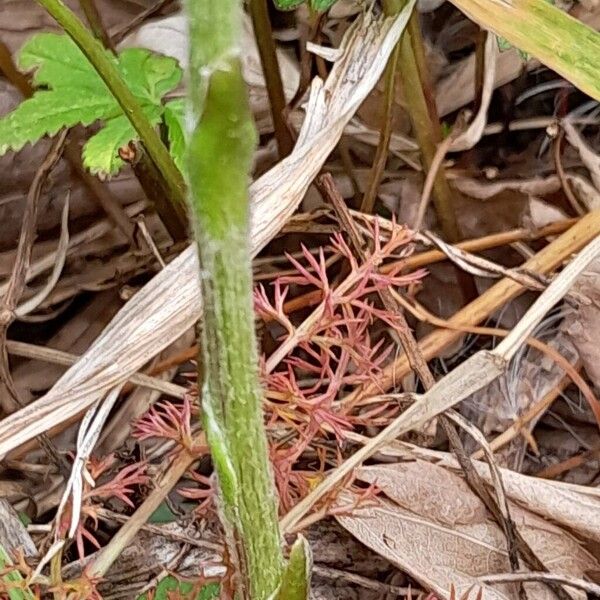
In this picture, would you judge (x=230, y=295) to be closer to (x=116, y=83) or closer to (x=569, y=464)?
(x=116, y=83)

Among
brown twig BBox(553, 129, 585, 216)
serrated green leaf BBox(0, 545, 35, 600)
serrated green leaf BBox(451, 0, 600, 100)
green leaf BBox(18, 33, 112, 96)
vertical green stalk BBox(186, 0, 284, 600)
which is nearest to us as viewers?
vertical green stalk BBox(186, 0, 284, 600)

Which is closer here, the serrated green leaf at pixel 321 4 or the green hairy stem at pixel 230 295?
the green hairy stem at pixel 230 295

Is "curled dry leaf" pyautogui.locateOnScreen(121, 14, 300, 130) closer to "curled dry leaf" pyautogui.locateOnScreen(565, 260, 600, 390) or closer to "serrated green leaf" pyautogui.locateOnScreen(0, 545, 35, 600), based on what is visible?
"curled dry leaf" pyautogui.locateOnScreen(565, 260, 600, 390)

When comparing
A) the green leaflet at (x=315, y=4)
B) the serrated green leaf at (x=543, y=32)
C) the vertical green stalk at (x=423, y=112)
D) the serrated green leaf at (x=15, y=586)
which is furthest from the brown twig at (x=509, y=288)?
the serrated green leaf at (x=15, y=586)

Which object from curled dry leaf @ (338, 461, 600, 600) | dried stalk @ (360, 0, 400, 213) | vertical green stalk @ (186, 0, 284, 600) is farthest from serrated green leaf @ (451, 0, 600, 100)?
vertical green stalk @ (186, 0, 284, 600)

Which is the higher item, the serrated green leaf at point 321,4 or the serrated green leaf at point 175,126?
the serrated green leaf at point 321,4

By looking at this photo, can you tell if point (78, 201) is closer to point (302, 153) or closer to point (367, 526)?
point (302, 153)

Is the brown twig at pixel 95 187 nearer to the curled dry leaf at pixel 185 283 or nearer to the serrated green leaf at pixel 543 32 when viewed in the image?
the curled dry leaf at pixel 185 283
